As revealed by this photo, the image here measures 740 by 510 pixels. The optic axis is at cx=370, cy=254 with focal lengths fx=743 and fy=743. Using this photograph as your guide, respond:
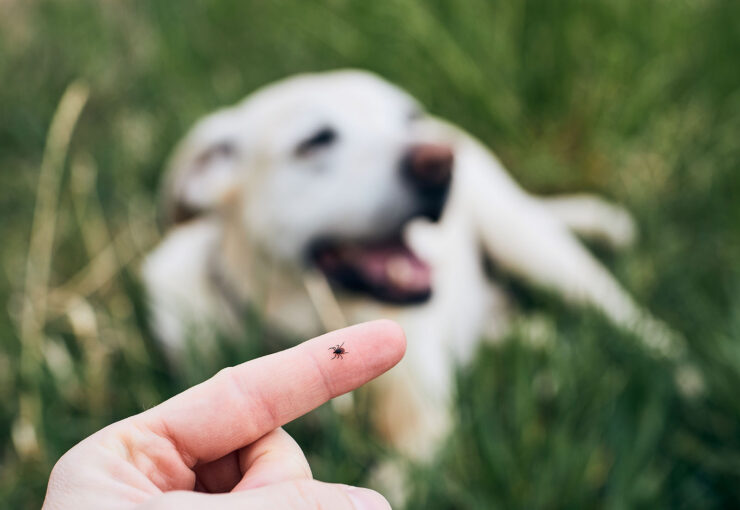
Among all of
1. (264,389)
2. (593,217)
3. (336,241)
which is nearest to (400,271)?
(336,241)

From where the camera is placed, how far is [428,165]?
4.73 ft

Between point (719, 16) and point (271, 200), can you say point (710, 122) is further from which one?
point (271, 200)

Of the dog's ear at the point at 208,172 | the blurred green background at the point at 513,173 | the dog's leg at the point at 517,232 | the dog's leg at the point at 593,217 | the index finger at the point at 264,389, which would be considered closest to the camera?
the index finger at the point at 264,389

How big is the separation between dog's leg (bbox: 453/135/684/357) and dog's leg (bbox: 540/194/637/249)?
6 centimetres

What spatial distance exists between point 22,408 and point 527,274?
4.07 ft

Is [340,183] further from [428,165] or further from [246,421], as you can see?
[246,421]

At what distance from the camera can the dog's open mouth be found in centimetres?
151

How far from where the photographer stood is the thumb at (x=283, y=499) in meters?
0.50

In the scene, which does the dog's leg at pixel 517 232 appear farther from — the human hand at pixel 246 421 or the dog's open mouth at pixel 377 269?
the human hand at pixel 246 421

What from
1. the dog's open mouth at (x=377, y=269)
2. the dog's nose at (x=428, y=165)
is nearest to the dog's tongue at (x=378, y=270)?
the dog's open mouth at (x=377, y=269)

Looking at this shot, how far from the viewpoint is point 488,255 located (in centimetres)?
206

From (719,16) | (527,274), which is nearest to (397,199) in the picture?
(527,274)

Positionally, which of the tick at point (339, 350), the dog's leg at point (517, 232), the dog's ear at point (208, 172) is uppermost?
the tick at point (339, 350)

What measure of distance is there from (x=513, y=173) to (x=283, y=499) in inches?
76.5
